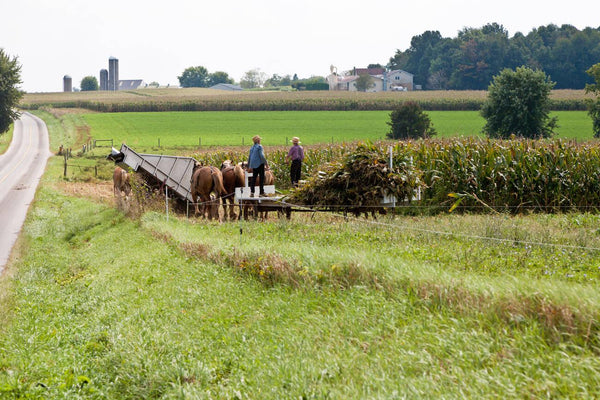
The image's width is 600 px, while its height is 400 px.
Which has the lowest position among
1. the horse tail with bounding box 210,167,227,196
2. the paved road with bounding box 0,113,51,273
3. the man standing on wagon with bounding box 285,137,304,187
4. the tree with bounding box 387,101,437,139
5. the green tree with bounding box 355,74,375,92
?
the paved road with bounding box 0,113,51,273

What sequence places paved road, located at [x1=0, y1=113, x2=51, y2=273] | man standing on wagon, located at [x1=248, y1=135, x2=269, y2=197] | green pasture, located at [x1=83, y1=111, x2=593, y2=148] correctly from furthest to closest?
1. green pasture, located at [x1=83, y1=111, x2=593, y2=148]
2. paved road, located at [x1=0, y1=113, x2=51, y2=273]
3. man standing on wagon, located at [x1=248, y1=135, x2=269, y2=197]

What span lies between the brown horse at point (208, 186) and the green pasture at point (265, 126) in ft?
109

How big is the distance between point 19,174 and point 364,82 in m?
111

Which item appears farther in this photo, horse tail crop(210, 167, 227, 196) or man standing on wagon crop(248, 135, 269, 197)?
horse tail crop(210, 167, 227, 196)

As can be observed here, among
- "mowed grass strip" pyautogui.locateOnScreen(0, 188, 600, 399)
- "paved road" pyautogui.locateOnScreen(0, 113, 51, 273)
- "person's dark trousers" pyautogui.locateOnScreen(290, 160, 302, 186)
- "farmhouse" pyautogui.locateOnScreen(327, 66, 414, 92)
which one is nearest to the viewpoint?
"mowed grass strip" pyautogui.locateOnScreen(0, 188, 600, 399)

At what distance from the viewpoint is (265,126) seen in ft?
246

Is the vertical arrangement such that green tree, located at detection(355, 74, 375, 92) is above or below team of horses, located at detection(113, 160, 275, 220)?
above

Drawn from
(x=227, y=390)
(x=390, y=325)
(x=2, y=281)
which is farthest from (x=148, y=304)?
(x=2, y=281)

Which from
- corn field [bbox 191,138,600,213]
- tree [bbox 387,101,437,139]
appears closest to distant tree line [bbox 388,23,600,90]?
tree [bbox 387,101,437,139]

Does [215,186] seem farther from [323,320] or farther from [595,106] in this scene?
[595,106]

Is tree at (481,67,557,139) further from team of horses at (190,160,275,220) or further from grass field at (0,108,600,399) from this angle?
grass field at (0,108,600,399)

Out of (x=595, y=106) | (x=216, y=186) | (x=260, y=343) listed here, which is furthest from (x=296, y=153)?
(x=595, y=106)

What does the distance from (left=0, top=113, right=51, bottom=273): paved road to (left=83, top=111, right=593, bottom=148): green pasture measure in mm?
6782

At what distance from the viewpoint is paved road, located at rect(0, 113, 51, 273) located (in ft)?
76.7
